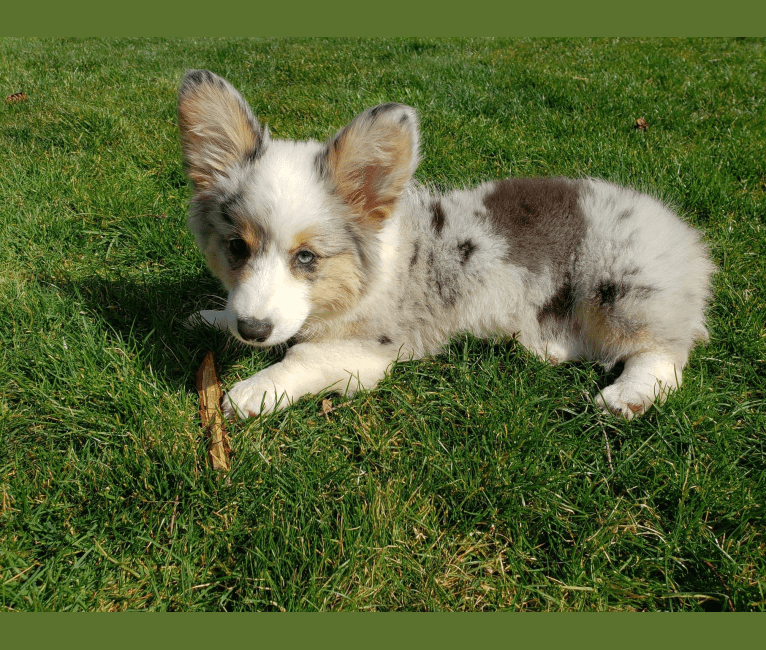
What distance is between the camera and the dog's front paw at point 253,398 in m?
2.53

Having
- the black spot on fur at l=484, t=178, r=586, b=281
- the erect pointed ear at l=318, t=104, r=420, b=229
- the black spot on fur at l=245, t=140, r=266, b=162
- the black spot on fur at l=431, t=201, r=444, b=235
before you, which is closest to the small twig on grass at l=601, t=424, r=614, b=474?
the black spot on fur at l=484, t=178, r=586, b=281

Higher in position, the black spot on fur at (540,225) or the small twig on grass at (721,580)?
the black spot on fur at (540,225)

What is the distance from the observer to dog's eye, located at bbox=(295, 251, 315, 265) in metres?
2.47

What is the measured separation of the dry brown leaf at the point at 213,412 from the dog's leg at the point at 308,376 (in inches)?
2.3

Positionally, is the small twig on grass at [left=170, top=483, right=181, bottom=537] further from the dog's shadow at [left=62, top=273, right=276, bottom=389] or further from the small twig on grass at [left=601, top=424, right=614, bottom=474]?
the small twig on grass at [left=601, top=424, right=614, bottom=474]

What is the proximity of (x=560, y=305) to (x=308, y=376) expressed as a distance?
4.54 ft

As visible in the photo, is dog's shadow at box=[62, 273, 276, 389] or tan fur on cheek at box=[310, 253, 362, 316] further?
dog's shadow at box=[62, 273, 276, 389]

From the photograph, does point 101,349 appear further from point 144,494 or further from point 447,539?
point 447,539

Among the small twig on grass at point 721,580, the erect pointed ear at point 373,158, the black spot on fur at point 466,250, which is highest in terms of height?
the erect pointed ear at point 373,158

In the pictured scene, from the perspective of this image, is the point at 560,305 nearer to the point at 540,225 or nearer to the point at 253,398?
the point at 540,225

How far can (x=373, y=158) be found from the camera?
253 centimetres

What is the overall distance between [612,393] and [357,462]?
50.0 inches

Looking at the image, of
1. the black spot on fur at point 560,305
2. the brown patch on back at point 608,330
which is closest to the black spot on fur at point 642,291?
the brown patch on back at point 608,330

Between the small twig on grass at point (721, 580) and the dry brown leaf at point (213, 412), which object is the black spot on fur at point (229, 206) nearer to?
the dry brown leaf at point (213, 412)
